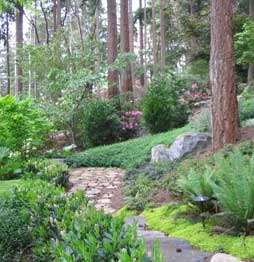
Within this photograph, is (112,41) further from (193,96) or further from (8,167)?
(8,167)

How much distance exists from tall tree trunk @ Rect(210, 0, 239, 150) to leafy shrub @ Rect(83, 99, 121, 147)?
15.4ft

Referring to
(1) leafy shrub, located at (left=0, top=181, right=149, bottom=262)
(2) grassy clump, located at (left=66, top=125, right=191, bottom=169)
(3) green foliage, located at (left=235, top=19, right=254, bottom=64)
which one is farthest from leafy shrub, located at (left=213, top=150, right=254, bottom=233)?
(3) green foliage, located at (left=235, top=19, right=254, bottom=64)

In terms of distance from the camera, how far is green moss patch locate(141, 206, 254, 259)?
318cm

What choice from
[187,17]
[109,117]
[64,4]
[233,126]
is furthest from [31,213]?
[64,4]

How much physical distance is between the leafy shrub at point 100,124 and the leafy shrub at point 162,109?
3.33 ft

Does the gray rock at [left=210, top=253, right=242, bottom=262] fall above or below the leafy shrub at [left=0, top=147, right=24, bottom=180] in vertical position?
below

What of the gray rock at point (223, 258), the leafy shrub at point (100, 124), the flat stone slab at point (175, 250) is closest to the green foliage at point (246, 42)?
the leafy shrub at point (100, 124)

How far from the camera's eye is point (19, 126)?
7.92 metres

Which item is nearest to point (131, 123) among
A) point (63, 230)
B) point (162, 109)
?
point (162, 109)

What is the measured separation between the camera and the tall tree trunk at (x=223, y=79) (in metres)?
6.36

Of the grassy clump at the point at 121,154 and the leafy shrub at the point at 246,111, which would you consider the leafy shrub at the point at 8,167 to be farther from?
the leafy shrub at the point at 246,111

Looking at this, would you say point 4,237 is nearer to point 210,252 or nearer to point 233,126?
point 210,252

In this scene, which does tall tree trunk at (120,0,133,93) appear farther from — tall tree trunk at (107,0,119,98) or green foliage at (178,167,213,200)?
green foliage at (178,167,213,200)

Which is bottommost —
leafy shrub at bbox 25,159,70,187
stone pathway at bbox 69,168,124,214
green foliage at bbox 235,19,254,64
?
stone pathway at bbox 69,168,124,214
